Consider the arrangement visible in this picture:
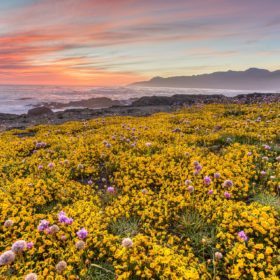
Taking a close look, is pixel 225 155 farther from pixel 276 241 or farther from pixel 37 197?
pixel 37 197

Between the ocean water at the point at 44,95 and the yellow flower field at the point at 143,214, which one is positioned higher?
the yellow flower field at the point at 143,214

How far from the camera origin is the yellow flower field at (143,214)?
15.6 ft

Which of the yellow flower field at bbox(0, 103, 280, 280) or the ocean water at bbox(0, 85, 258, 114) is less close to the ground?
the yellow flower field at bbox(0, 103, 280, 280)

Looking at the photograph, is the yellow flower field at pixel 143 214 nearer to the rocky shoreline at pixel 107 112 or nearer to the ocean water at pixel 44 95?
the rocky shoreline at pixel 107 112

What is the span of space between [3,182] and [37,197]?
71.0 inches

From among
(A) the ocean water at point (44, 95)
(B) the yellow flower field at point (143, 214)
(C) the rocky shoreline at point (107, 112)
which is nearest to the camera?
(B) the yellow flower field at point (143, 214)

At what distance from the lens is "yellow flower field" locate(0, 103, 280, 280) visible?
477cm

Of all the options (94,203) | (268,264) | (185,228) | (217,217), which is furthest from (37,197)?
(268,264)

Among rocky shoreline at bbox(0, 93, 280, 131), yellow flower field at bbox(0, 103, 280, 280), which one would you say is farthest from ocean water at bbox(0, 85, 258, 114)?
yellow flower field at bbox(0, 103, 280, 280)

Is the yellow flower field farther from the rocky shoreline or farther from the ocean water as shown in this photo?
the ocean water

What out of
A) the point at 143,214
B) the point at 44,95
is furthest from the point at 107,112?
the point at 44,95

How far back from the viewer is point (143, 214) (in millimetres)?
6203

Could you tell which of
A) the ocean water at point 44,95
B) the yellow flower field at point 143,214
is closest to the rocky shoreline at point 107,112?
the yellow flower field at point 143,214

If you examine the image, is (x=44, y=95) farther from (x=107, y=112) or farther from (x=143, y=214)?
(x=143, y=214)
